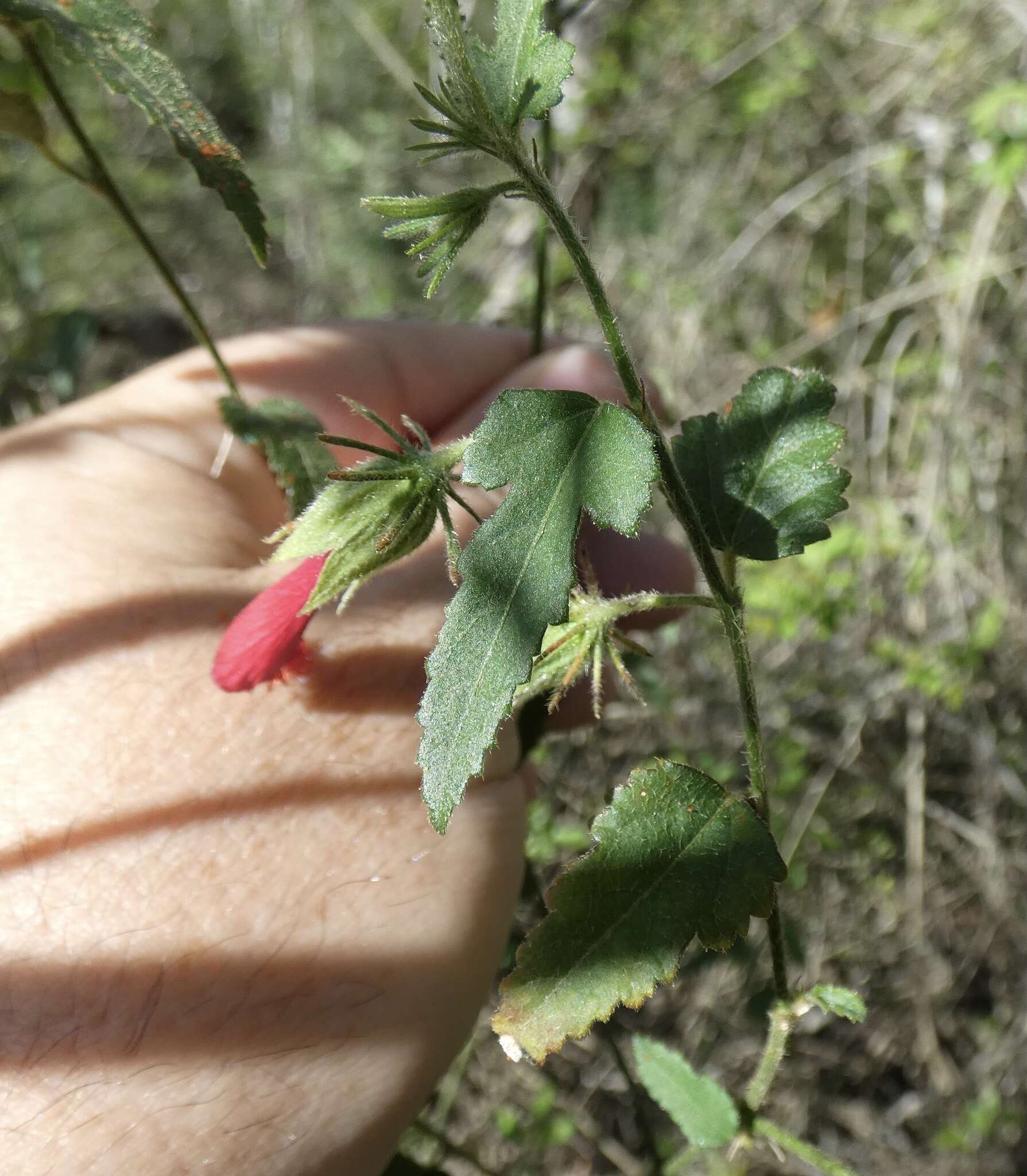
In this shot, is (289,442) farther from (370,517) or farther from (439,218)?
(439,218)

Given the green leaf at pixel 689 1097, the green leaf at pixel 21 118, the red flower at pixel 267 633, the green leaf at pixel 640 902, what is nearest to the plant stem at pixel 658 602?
the green leaf at pixel 640 902

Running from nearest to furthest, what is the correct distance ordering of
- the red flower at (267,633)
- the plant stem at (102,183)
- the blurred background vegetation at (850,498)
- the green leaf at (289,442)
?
the red flower at (267,633), the plant stem at (102,183), the green leaf at (289,442), the blurred background vegetation at (850,498)

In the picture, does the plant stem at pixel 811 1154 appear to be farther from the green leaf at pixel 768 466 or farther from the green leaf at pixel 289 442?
the green leaf at pixel 289 442

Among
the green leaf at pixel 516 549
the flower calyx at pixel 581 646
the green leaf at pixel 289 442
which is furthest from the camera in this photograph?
the green leaf at pixel 289 442

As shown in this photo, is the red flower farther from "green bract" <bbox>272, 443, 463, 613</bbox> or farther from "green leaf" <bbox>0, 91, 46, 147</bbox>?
"green leaf" <bbox>0, 91, 46, 147</bbox>

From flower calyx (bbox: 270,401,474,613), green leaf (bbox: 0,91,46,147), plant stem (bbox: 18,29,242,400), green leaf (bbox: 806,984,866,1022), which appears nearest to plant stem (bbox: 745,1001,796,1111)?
green leaf (bbox: 806,984,866,1022)

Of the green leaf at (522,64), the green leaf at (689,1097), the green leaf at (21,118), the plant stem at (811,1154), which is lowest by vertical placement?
the green leaf at (689,1097)
